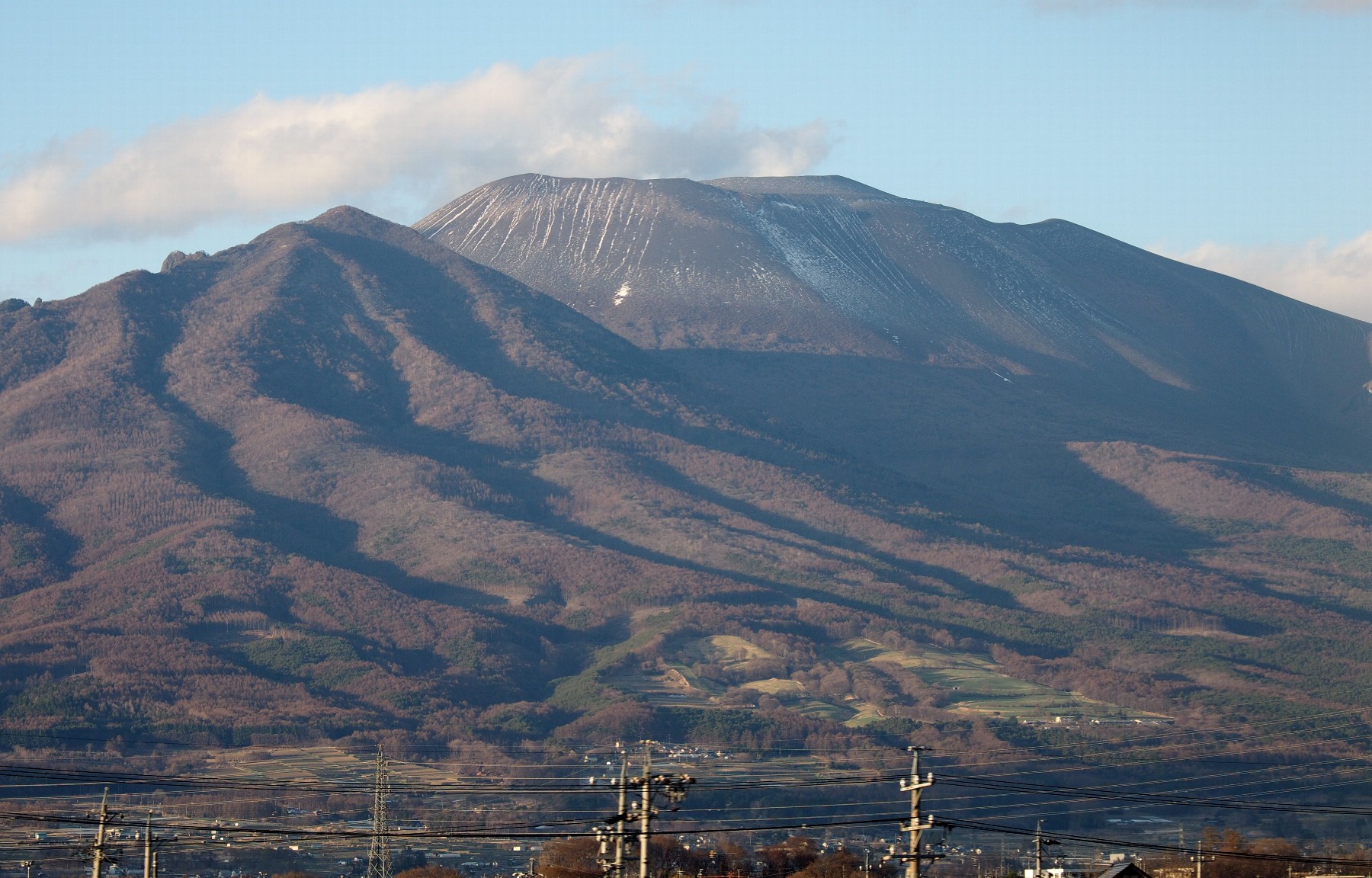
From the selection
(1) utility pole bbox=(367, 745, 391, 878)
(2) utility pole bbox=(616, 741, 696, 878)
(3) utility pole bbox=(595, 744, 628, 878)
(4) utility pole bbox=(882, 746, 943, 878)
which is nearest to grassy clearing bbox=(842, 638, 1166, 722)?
(1) utility pole bbox=(367, 745, 391, 878)

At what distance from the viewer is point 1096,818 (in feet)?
432

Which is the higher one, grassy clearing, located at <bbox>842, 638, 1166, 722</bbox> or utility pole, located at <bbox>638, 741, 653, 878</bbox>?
grassy clearing, located at <bbox>842, 638, 1166, 722</bbox>

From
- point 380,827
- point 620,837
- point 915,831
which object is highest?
point 915,831

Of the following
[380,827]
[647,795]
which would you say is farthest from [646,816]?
[380,827]

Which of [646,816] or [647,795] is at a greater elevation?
[647,795]

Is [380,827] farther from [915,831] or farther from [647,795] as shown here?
[915,831]

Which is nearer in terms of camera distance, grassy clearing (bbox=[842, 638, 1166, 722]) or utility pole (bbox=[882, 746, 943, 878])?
utility pole (bbox=[882, 746, 943, 878])

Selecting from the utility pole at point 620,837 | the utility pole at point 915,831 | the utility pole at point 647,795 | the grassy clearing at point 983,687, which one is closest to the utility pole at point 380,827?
the utility pole at point 620,837

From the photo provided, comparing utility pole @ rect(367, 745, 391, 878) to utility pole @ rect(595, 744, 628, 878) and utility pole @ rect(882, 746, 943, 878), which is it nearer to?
utility pole @ rect(595, 744, 628, 878)

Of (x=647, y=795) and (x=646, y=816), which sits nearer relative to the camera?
(x=646, y=816)

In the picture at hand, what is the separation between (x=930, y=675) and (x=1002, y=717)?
15.3 m

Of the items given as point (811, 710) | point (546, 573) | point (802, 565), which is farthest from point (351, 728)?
point (802, 565)

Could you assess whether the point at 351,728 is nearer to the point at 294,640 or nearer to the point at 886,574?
the point at 294,640

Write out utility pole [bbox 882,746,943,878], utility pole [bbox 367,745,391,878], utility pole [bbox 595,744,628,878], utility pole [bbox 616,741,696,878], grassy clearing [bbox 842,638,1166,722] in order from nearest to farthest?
1. utility pole [bbox 616,741,696,878]
2. utility pole [bbox 595,744,628,878]
3. utility pole [bbox 882,746,943,878]
4. utility pole [bbox 367,745,391,878]
5. grassy clearing [bbox 842,638,1166,722]
